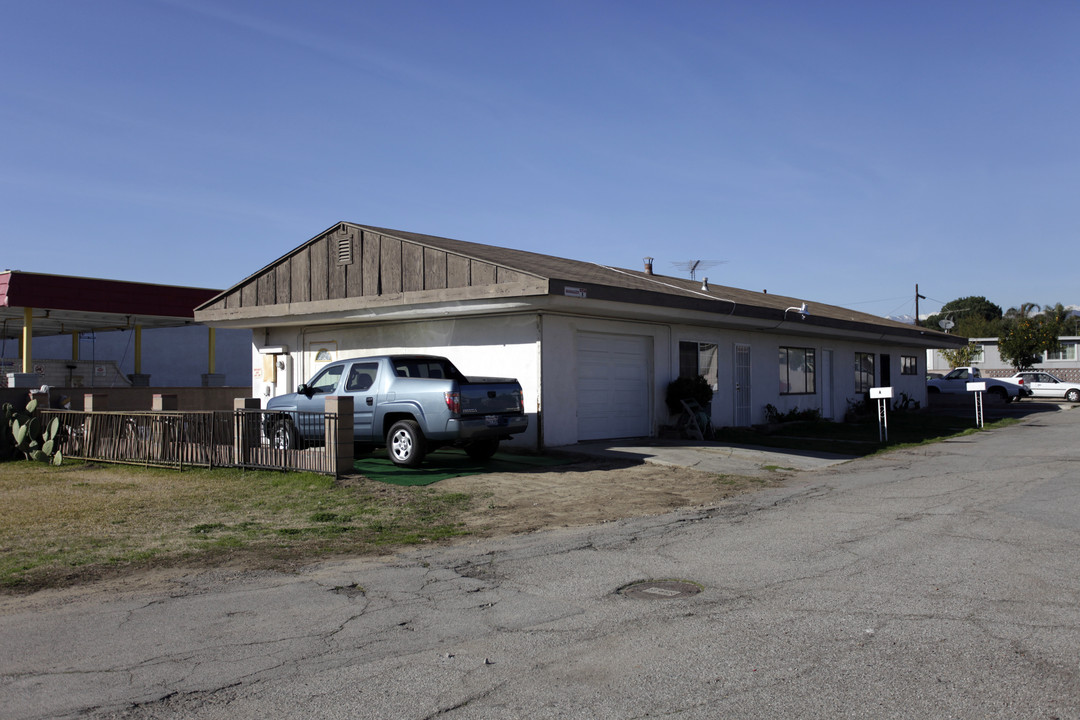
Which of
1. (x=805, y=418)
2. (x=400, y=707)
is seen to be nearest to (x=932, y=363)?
(x=805, y=418)

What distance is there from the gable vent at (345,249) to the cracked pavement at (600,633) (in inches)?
419

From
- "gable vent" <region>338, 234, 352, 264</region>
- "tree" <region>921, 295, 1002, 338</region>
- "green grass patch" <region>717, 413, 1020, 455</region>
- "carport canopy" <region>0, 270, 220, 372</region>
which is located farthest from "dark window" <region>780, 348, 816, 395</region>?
"tree" <region>921, 295, 1002, 338</region>

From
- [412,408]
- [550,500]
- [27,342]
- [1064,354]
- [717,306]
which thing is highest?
[1064,354]

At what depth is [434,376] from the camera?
1407cm

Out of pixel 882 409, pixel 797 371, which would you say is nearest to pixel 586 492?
pixel 882 409

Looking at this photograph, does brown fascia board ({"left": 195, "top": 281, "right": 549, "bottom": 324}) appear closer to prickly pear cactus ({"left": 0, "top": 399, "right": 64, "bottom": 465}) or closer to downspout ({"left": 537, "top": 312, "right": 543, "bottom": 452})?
downspout ({"left": 537, "top": 312, "right": 543, "bottom": 452})

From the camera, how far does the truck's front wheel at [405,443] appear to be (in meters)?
12.7

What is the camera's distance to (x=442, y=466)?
13.3 metres

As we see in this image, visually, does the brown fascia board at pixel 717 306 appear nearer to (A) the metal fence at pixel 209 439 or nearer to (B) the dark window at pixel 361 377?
(B) the dark window at pixel 361 377

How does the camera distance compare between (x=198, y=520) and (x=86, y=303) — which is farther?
(x=86, y=303)

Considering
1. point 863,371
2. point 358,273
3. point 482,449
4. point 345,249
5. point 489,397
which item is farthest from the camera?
point 863,371

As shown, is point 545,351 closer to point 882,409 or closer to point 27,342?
point 882,409

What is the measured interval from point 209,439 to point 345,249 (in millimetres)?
5723

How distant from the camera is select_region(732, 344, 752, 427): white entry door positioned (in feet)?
67.8
